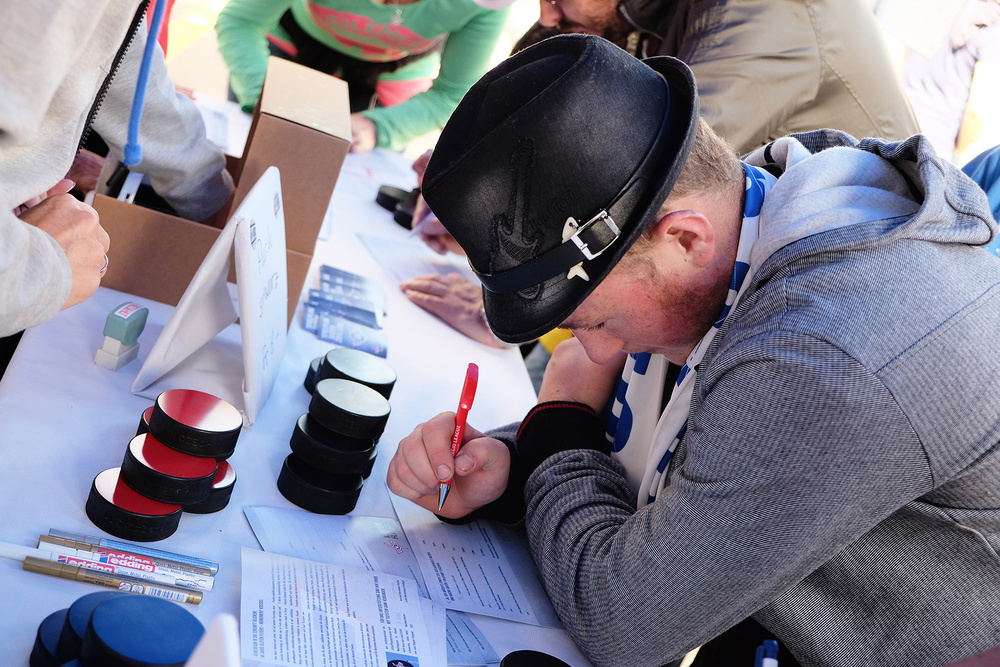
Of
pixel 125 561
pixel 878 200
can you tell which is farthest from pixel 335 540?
pixel 878 200

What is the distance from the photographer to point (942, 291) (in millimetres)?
832

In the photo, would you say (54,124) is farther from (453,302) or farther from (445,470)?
(453,302)

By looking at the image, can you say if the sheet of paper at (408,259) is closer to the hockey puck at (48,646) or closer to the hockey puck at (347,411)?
the hockey puck at (347,411)

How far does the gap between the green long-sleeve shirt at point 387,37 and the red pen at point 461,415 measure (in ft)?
5.33

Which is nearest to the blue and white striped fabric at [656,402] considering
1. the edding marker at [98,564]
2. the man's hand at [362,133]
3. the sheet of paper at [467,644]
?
the sheet of paper at [467,644]

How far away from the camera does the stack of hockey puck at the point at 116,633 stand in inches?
23.5

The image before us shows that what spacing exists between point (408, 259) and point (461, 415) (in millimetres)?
912

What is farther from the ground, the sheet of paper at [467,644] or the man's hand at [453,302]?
the sheet of paper at [467,644]

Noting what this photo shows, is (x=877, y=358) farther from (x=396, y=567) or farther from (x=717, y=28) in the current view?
(x=717, y=28)

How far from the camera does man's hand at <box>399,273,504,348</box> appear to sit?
1704 millimetres

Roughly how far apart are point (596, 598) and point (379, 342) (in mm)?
719


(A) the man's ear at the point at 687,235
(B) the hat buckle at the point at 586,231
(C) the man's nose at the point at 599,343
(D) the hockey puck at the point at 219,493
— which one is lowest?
(D) the hockey puck at the point at 219,493

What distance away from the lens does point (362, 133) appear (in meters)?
2.42

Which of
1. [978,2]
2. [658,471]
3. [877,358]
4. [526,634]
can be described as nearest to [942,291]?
[877,358]
